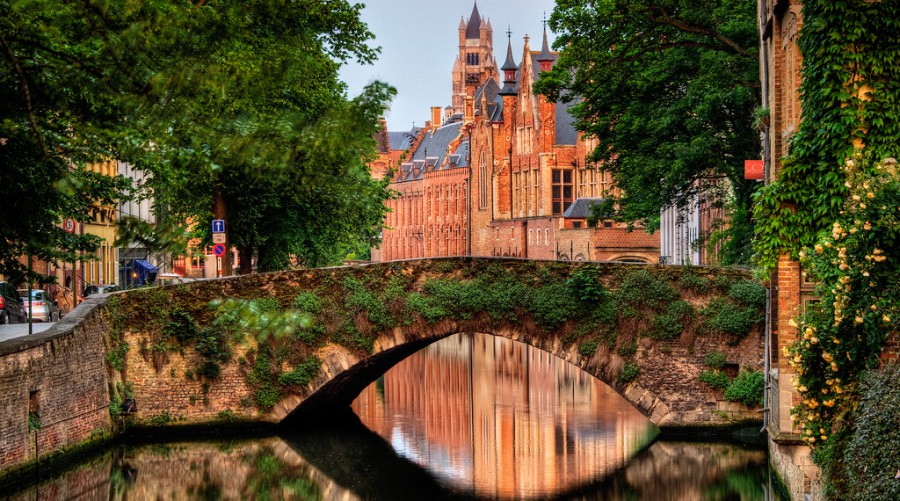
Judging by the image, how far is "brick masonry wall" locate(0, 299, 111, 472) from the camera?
66.8 feet

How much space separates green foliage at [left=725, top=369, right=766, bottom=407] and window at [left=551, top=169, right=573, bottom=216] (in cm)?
6318

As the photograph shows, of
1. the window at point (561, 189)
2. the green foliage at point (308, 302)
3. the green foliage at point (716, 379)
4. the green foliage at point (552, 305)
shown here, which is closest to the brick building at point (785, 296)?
the green foliage at point (716, 379)

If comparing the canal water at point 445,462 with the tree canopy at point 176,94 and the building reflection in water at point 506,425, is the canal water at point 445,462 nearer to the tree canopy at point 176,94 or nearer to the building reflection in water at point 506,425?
the building reflection in water at point 506,425

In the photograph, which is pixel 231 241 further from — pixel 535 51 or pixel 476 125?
pixel 476 125

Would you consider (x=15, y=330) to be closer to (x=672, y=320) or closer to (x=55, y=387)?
(x=55, y=387)

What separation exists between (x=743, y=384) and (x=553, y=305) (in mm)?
3939

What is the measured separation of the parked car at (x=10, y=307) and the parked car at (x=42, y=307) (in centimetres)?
37

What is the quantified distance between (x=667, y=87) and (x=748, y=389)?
9.55m

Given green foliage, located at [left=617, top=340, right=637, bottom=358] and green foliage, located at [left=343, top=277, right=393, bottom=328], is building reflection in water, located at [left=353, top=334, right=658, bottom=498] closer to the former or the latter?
green foliage, located at [left=617, top=340, right=637, bottom=358]

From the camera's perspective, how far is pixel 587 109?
33500mm

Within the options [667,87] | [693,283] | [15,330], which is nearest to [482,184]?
[667,87]

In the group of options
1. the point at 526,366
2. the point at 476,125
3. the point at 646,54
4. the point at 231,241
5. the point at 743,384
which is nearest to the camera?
the point at 743,384

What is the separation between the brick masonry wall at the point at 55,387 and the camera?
20359mm

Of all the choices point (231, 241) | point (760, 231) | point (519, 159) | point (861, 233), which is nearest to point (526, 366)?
point (231, 241)
